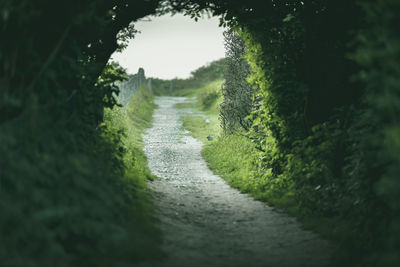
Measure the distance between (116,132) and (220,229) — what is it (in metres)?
2.84

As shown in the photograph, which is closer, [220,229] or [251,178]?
[220,229]

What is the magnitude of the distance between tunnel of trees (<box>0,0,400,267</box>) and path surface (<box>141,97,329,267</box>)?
61cm

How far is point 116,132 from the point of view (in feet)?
27.9

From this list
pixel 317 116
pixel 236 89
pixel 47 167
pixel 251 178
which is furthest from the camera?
pixel 236 89

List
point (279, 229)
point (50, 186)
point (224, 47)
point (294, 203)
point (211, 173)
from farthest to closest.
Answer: point (224, 47) < point (211, 173) < point (294, 203) < point (279, 229) < point (50, 186)

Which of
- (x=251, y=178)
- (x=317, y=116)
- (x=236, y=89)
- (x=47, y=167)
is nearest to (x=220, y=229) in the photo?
(x=317, y=116)

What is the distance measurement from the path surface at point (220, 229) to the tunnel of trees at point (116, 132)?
61 centimetres

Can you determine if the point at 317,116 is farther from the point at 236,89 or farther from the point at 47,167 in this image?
the point at 236,89

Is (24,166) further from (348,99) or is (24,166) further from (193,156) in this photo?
(193,156)

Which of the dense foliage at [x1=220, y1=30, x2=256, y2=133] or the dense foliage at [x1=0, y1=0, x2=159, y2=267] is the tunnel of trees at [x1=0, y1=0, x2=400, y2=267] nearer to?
the dense foliage at [x1=0, y1=0, x2=159, y2=267]

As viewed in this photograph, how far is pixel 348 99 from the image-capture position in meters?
9.36

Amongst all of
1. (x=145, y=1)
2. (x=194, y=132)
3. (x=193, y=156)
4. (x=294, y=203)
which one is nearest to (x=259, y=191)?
(x=294, y=203)

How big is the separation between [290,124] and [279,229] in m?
3.36

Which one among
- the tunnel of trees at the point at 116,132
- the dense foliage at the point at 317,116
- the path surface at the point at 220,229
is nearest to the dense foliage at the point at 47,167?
the tunnel of trees at the point at 116,132
